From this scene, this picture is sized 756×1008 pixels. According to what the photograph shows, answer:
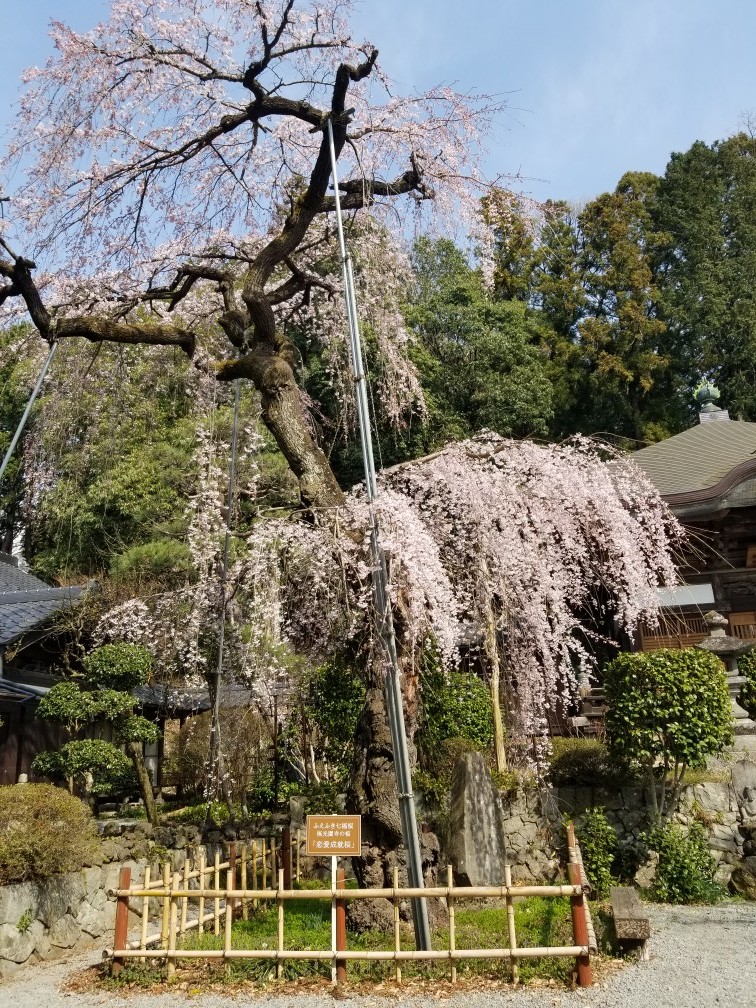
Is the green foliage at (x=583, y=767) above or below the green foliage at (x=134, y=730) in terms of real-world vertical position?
below

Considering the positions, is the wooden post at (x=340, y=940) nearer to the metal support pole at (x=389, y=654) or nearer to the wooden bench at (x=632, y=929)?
the metal support pole at (x=389, y=654)

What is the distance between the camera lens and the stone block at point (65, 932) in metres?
7.24

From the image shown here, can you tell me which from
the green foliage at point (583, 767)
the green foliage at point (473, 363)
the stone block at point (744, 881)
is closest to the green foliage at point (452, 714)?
the green foliage at point (583, 767)

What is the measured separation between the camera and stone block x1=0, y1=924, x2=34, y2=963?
6719 mm

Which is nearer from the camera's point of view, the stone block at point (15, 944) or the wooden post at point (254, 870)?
the stone block at point (15, 944)

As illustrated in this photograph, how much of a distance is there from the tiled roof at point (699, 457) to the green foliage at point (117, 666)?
26.4 feet

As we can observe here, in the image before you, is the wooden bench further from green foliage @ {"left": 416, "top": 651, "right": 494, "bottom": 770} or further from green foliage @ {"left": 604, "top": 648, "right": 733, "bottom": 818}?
green foliage @ {"left": 416, "top": 651, "right": 494, "bottom": 770}

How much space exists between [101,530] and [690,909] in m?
16.5

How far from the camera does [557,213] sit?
8.73 metres

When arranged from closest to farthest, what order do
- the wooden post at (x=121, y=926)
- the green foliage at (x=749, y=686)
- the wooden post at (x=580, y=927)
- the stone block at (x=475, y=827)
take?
1. the wooden post at (x=580, y=927)
2. the wooden post at (x=121, y=926)
3. the stone block at (x=475, y=827)
4. the green foliage at (x=749, y=686)

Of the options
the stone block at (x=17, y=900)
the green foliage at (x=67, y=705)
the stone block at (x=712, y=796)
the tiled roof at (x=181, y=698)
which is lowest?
the stone block at (x=17, y=900)

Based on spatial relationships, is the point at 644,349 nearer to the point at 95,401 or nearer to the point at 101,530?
the point at 101,530

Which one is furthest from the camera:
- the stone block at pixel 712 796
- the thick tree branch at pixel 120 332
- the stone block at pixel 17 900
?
the stone block at pixel 712 796

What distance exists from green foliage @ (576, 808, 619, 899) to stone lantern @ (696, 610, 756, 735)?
2241 millimetres
